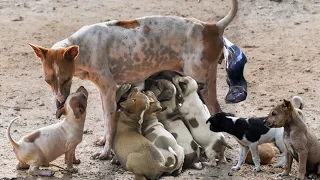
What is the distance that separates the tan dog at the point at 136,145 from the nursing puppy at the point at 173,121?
Answer: 270 mm

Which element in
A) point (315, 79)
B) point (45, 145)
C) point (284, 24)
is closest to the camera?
point (45, 145)

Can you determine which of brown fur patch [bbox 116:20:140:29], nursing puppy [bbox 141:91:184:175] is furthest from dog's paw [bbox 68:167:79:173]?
brown fur patch [bbox 116:20:140:29]

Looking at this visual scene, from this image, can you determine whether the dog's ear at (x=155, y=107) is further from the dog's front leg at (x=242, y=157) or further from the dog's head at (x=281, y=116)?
the dog's head at (x=281, y=116)

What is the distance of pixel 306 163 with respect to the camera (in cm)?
697

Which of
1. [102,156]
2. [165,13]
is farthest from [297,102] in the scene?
[165,13]

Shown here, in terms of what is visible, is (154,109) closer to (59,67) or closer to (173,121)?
(173,121)

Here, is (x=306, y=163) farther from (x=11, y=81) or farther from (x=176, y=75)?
(x=11, y=81)

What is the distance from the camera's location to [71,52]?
23.1 feet

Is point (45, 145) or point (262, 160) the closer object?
point (45, 145)

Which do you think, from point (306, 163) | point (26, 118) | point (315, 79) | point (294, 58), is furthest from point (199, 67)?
point (294, 58)

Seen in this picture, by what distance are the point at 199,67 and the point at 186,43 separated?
0.88 feet

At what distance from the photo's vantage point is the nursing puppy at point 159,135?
22.7ft

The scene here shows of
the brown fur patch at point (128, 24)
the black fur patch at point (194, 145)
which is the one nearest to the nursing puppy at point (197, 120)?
the black fur patch at point (194, 145)

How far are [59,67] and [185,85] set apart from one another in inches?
49.9
